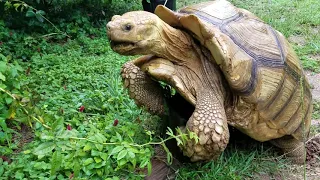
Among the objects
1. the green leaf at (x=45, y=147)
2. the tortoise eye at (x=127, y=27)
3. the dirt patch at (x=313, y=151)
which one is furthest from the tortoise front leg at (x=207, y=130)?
the dirt patch at (x=313, y=151)

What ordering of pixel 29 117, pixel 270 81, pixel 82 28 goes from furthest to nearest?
pixel 82 28 < pixel 270 81 < pixel 29 117

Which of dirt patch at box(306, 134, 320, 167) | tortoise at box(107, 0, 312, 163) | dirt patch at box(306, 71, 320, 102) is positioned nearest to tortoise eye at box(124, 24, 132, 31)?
tortoise at box(107, 0, 312, 163)

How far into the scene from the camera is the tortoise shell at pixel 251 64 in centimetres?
242

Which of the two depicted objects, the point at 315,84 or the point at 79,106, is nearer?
the point at 79,106

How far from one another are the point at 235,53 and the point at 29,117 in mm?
1201

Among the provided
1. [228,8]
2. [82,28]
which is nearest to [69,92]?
[228,8]

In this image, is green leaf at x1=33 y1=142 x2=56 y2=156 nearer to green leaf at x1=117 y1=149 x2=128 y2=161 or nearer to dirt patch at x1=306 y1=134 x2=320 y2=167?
green leaf at x1=117 y1=149 x2=128 y2=161

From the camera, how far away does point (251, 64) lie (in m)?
2.51

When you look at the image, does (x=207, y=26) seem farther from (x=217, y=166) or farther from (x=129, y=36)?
(x=217, y=166)

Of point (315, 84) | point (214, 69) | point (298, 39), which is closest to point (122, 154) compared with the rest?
point (214, 69)

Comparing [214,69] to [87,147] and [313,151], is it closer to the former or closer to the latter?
[87,147]

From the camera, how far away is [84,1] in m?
5.99

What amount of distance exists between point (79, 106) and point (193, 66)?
3.50 feet

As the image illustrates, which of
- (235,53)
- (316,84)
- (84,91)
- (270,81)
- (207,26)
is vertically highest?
(207,26)
